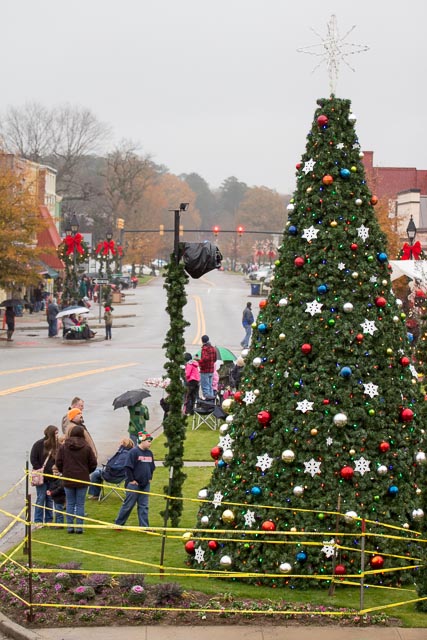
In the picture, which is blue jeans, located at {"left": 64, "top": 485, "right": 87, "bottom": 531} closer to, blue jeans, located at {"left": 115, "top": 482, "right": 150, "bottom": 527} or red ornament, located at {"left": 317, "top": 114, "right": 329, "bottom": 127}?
blue jeans, located at {"left": 115, "top": 482, "right": 150, "bottom": 527}

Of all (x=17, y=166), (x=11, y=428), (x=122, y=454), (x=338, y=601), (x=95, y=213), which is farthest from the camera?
(x=95, y=213)

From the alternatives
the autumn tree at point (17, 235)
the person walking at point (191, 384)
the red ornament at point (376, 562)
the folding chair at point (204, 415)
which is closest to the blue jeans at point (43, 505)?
the red ornament at point (376, 562)

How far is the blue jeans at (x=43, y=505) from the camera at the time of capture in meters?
16.2

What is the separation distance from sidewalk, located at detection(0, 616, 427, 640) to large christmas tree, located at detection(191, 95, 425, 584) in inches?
40.0

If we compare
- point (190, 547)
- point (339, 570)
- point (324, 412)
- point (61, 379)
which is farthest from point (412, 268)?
point (339, 570)

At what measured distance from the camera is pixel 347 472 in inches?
490

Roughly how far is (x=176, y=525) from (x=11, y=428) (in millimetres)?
10799

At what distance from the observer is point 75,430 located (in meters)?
15.6

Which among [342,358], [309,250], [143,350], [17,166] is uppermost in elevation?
[17,166]

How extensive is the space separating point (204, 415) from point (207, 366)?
2.25 metres

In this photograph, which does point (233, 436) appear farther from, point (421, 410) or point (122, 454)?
point (122, 454)

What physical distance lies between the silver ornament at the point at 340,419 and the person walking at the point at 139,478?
3582 millimetres

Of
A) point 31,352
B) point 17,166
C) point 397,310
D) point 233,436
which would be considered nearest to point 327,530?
point 233,436

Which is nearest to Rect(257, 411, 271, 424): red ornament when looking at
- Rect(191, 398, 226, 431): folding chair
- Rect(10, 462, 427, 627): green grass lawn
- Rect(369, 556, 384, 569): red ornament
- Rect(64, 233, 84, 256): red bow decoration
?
Rect(10, 462, 427, 627): green grass lawn
